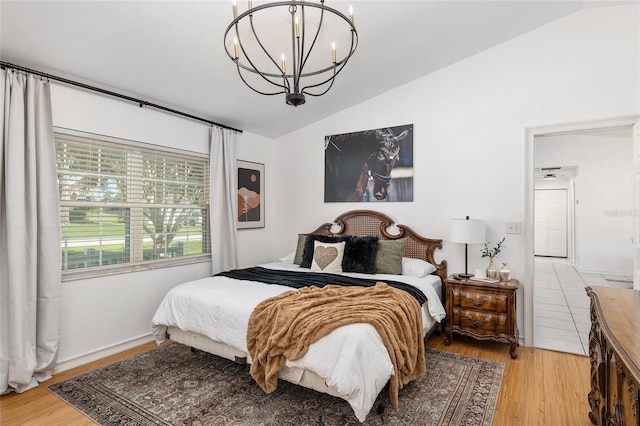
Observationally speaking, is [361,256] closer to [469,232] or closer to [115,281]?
[469,232]

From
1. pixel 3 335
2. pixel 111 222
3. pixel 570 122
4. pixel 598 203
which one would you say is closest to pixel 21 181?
pixel 111 222

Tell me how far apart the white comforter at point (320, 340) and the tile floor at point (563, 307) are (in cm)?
131

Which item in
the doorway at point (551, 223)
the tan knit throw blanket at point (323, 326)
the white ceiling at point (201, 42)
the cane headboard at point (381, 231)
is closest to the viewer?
the tan knit throw blanket at point (323, 326)

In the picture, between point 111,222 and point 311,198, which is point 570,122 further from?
point 111,222

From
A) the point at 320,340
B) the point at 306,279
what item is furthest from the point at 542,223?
the point at 320,340

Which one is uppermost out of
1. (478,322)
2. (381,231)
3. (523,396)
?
(381,231)

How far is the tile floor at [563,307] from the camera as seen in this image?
11.0ft

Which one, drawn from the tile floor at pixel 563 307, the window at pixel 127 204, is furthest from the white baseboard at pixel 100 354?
the tile floor at pixel 563 307

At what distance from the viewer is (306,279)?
3.15 metres

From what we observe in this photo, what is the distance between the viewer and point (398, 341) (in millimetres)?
2139

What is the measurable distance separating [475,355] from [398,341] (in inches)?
54.7

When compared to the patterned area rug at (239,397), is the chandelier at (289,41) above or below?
above

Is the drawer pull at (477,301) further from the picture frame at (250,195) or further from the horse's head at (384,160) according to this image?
the picture frame at (250,195)

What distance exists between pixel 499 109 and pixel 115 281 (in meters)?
4.14
